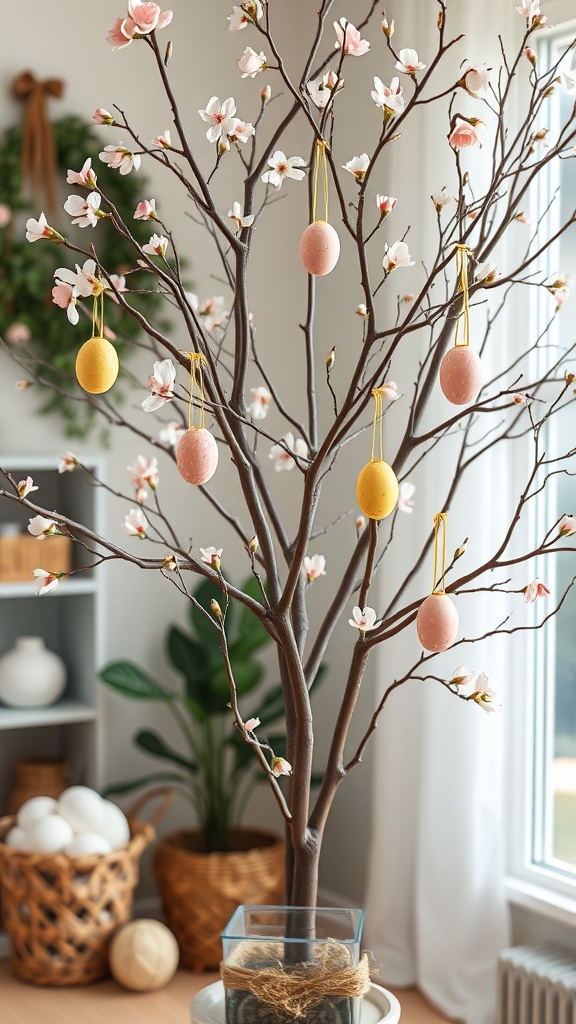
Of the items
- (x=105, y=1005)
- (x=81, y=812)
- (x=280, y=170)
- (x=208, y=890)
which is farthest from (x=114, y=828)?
(x=280, y=170)

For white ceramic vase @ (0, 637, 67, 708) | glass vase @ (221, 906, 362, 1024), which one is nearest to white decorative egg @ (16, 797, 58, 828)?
white ceramic vase @ (0, 637, 67, 708)

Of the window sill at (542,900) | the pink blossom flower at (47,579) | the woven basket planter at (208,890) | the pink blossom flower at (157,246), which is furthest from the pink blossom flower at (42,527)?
the woven basket planter at (208,890)

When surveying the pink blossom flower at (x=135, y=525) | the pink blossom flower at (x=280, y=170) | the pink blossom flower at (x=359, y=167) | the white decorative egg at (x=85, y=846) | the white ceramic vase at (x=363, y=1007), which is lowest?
the white decorative egg at (x=85, y=846)

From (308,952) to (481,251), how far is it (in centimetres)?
86

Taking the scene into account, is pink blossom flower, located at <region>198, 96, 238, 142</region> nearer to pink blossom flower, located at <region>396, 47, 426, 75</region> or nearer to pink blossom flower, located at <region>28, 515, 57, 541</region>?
pink blossom flower, located at <region>396, 47, 426, 75</region>

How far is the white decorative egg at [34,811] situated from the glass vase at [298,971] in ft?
5.15

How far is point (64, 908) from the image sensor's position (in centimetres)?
275

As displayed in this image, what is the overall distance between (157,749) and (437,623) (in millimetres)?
2004

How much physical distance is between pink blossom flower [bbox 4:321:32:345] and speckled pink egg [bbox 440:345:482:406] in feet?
6.68

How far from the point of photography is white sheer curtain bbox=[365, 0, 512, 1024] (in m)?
2.64

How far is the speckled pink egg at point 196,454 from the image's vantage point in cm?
120

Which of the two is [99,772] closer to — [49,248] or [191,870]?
[191,870]

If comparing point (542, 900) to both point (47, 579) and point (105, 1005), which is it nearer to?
point (105, 1005)

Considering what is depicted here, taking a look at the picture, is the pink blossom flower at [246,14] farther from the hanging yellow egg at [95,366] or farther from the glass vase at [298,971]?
the glass vase at [298,971]
